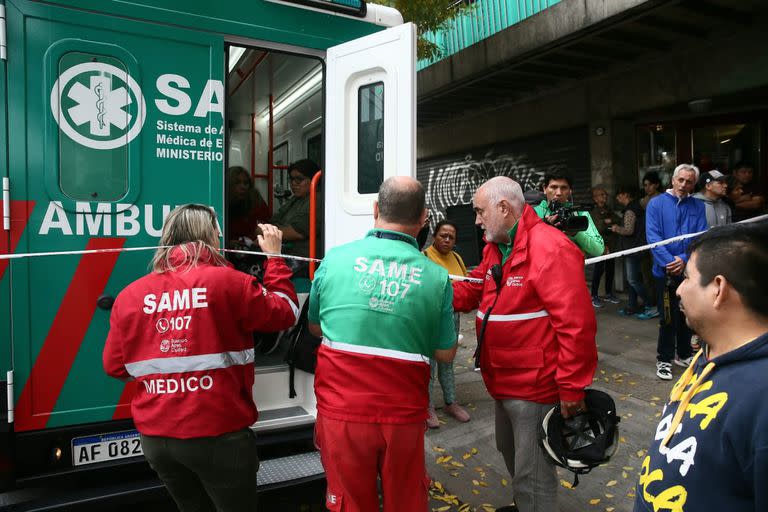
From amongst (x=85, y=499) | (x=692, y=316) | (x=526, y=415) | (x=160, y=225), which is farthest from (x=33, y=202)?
(x=692, y=316)

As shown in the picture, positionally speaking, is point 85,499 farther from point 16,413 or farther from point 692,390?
point 692,390

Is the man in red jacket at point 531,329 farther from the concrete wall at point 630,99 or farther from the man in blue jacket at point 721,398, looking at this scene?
the concrete wall at point 630,99

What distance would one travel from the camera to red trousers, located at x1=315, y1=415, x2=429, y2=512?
6.45ft

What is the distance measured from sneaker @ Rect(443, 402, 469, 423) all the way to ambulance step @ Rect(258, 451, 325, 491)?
195 cm

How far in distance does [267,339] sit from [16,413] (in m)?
1.26

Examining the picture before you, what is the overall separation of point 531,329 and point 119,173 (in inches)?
85.0

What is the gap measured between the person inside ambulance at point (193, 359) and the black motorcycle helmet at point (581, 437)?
51.4 inches

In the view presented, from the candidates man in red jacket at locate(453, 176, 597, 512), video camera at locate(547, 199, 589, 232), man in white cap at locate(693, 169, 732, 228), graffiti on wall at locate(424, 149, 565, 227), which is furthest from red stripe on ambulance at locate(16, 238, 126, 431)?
graffiti on wall at locate(424, 149, 565, 227)

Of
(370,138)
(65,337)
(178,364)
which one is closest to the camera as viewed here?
(178,364)

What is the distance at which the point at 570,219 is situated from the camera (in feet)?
10.4

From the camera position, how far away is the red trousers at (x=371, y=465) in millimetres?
1966

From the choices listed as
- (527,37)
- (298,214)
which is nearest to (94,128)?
(298,214)

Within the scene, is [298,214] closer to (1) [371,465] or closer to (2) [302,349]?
(2) [302,349]

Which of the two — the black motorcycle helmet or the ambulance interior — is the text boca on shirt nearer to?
the ambulance interior
